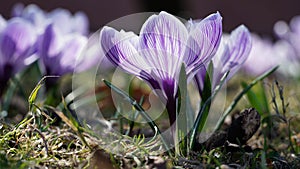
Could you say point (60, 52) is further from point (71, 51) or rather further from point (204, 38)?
point (204, 38)

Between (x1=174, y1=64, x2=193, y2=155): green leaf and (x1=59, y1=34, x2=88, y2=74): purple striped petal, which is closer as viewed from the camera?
(x1=174, y1=64, x2=193, y2=155): green leaf

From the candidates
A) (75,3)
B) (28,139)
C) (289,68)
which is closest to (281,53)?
(289,68)

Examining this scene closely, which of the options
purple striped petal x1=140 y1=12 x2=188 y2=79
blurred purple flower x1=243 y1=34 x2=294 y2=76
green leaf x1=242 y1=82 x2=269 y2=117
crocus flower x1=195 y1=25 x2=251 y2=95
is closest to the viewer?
purple striped petal x1=140 y1=12 x2=188 y2=79

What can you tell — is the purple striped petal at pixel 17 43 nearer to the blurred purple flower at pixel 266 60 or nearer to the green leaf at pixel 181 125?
the green leaf at pixel 181 125

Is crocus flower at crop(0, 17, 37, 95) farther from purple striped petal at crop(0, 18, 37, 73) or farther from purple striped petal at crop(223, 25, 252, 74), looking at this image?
purple striped petal at crop(223, 25, 252, 74)

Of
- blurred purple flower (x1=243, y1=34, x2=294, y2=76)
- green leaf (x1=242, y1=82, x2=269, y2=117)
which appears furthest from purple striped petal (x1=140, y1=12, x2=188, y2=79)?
blurred purple flower (x1=243, y1=34, x2=294, y2=76)

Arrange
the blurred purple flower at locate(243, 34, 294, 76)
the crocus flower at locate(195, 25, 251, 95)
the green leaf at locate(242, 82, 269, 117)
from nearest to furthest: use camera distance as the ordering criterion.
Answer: the crocus flower at locate(195, 25, 251, 95) → the green leaf at locate(242, 82, 269, 117) → the blurred purple flower at locate(243, 34, 294, 76)

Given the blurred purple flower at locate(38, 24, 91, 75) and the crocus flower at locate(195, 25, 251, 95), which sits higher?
the crocus flower at locate(195, 25, 251, 95)

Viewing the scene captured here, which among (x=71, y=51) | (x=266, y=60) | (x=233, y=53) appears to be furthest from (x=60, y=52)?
(x=266, y=60)
